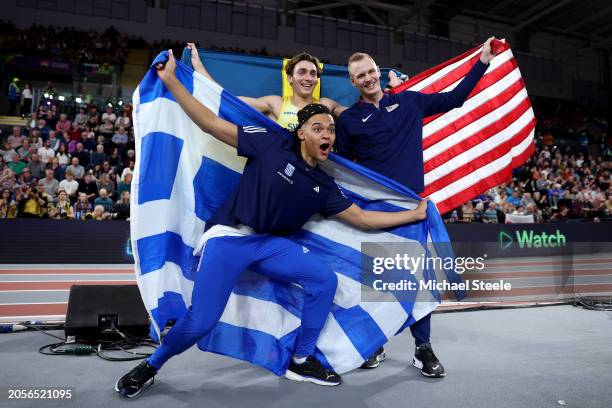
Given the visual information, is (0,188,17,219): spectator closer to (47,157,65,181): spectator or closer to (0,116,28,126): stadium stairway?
(47,157,65,181): spectator

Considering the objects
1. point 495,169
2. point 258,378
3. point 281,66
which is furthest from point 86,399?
point 495,169

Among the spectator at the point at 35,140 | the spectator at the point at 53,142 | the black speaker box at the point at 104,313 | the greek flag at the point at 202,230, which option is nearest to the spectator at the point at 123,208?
the spectator at the point at 53,142

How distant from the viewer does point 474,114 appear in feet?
12.0

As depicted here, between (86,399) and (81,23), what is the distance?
624 inches

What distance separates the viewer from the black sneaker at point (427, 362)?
218cm

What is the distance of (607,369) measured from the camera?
2.25m

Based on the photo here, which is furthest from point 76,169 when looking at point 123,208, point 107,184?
point 123,208

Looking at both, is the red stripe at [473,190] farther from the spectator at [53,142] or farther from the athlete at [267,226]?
the spectator at [53,142]

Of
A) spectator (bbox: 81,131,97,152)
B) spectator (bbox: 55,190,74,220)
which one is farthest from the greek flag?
spectator (bbox: 81,131,97,152)

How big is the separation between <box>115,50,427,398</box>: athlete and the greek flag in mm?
97

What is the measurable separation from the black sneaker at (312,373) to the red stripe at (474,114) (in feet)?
7.20

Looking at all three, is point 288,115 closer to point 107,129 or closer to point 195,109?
point 195,109

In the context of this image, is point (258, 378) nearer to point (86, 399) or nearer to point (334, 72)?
point (86, 399)

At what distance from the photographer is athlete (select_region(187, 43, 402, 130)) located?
2.64 meters
